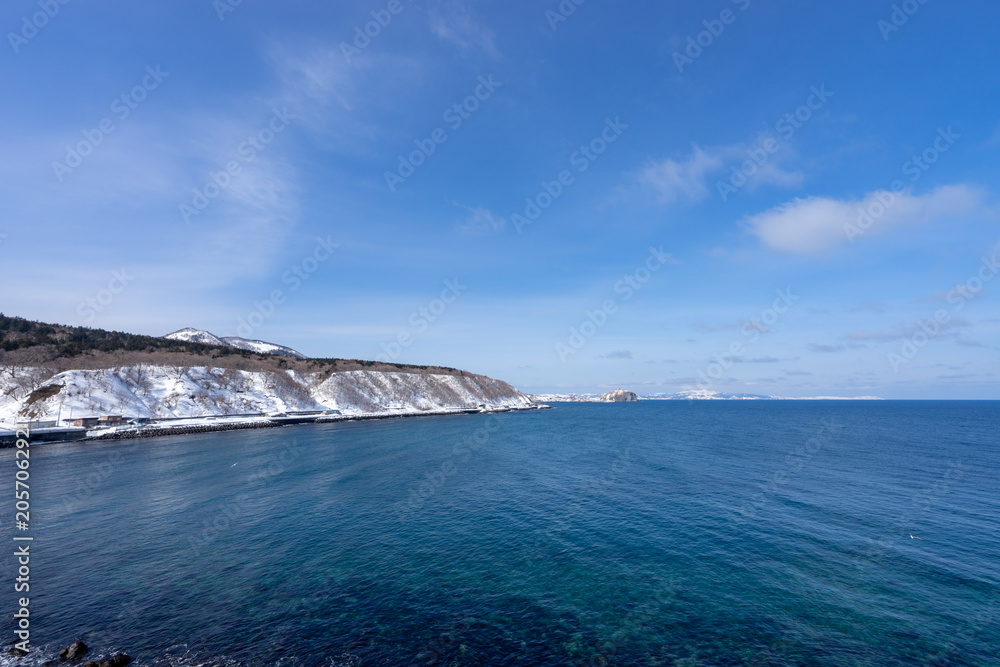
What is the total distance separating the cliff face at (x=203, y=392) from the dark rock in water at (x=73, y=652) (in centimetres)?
11679

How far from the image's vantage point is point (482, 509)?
3894 cm

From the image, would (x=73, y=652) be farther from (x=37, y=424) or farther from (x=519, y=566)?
(x=37, y=424)

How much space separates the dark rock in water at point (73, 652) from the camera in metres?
17.7

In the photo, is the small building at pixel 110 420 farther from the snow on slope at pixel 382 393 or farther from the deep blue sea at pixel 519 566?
the snow on slope at pixel 382 393

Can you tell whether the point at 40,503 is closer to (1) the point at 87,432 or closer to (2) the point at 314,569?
(2) the point at 314,569

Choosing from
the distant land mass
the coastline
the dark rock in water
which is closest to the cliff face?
the distant land mass

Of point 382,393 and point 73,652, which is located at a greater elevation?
point 382,393

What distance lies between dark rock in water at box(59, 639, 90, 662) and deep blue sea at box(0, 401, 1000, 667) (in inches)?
28.0

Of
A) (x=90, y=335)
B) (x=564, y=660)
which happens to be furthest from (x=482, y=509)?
(x=90, y=335)

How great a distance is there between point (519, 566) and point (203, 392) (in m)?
139

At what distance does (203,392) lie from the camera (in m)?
127

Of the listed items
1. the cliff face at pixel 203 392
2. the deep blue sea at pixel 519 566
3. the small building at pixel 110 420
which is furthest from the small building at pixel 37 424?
the deep blue sea at pixel 519 566

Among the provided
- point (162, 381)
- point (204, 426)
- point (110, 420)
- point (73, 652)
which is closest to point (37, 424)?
point (110, 420)

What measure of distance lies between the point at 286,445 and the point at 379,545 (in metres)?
62.2
